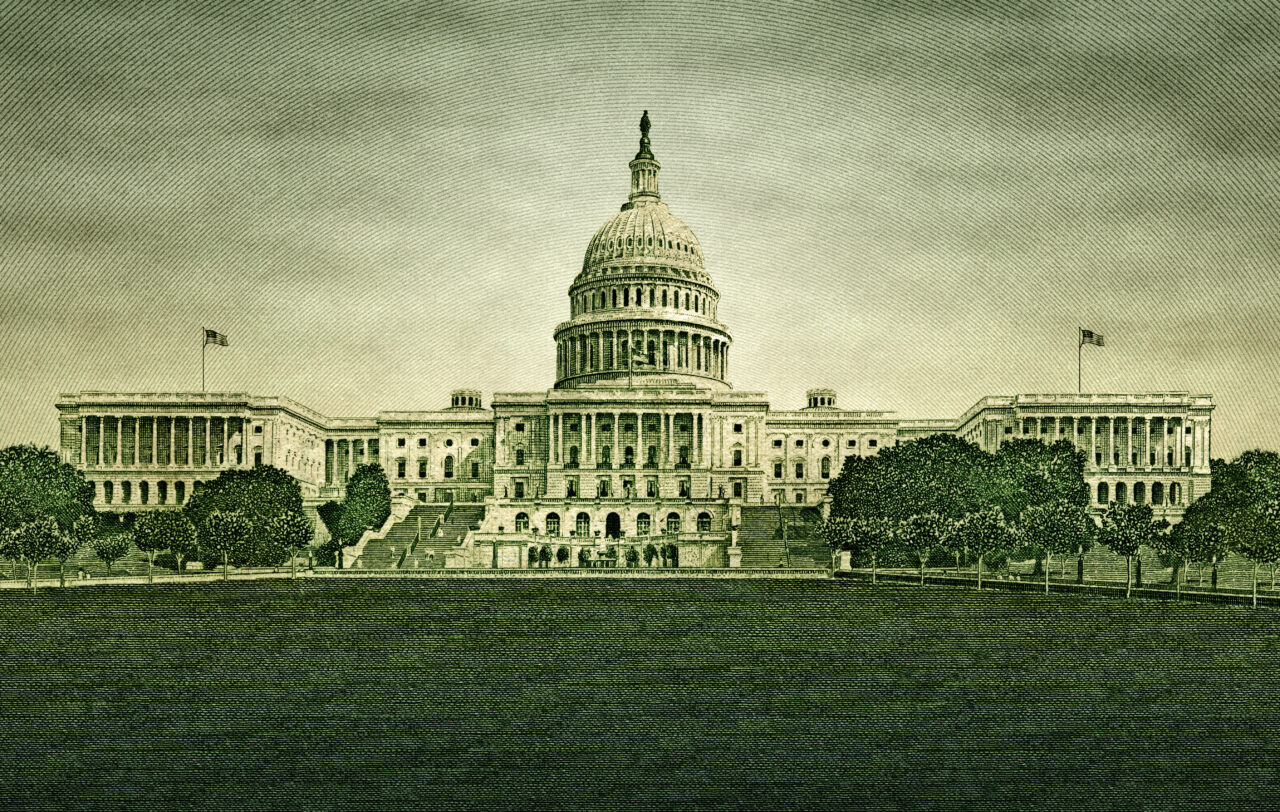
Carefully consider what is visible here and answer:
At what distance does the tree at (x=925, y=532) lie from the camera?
86.7 m

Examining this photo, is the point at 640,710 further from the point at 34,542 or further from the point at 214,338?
the point at 214,338

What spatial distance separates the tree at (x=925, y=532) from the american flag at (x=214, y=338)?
204 ft

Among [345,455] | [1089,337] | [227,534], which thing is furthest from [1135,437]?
[227,534]

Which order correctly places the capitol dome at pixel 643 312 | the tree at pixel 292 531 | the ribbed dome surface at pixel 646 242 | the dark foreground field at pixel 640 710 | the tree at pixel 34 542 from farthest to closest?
the ribbed dome surface at pixel 646 242 < the capitol dome at pixel 643 312 < the tree at pixel 292 531 < the tree at pixel 34 542 < the dark foreground field at pixel 640 710

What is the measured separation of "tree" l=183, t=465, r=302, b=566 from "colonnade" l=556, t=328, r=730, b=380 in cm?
6661

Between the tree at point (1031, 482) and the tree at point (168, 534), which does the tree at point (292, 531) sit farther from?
the tree at point (1031, 482)

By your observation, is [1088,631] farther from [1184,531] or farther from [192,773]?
[192,773]

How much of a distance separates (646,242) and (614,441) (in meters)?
37.0

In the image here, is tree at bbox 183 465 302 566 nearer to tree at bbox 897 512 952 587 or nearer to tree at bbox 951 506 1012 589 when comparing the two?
tree at bbox 897 512 952 587

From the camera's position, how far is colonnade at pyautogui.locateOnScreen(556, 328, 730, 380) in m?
168

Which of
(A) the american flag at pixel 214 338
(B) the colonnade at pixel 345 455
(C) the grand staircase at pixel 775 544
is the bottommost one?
(C) the grand staircase at pixel 775 544

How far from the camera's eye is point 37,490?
9300 cm

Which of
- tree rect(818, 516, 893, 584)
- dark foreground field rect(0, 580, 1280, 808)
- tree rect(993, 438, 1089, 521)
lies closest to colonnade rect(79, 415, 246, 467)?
tree rect(818, 516, 893, 584)

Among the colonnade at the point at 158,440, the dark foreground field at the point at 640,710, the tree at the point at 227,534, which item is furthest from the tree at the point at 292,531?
the colonnade at the point at 158,440
